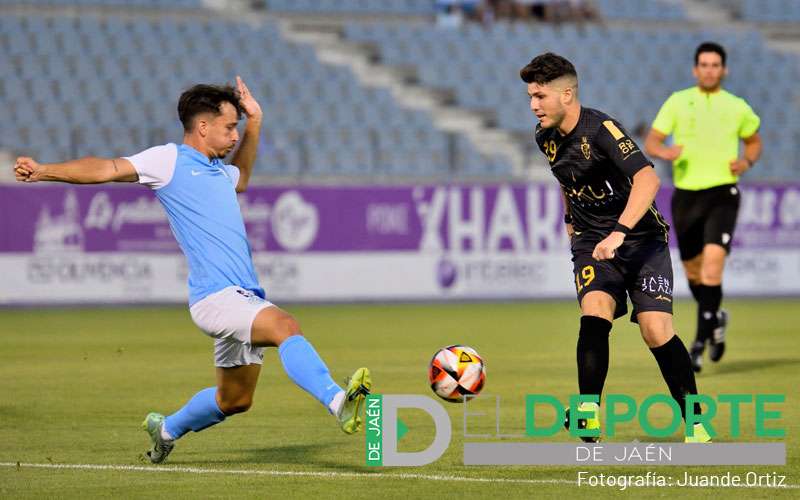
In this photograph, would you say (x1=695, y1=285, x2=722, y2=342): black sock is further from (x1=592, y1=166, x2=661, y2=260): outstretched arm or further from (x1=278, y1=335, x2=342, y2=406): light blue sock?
(x1=278, y1=335, x2=342, y2=406): light blue sock

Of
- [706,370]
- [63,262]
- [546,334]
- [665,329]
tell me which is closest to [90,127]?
[63,262]

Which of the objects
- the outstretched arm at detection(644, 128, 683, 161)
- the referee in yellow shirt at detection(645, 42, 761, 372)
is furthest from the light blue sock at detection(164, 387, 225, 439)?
the referee in yellow shirt at detection(645, 42, 761, 372)

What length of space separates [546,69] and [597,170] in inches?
24.9

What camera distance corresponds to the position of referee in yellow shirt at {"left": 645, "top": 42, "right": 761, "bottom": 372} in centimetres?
1205

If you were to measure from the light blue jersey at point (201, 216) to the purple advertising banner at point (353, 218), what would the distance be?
13642 mm

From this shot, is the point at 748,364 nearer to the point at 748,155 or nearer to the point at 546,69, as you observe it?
the point at 748,155

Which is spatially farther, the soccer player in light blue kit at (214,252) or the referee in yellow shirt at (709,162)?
the referee in yellow shirt at (709,162)

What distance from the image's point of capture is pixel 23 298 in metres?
20.6

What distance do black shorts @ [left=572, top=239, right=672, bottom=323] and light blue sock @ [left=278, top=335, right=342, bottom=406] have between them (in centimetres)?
179

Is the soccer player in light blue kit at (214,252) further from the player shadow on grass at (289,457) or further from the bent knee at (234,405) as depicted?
the player shadow on grass at (289,457)

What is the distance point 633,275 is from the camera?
8023 mm

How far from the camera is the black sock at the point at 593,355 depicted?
7738mm

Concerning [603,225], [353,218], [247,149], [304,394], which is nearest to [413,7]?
[353,218]

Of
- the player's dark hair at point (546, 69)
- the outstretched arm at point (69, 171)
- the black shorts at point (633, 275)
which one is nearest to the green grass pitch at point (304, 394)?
the black shorts at point (633, 275)
